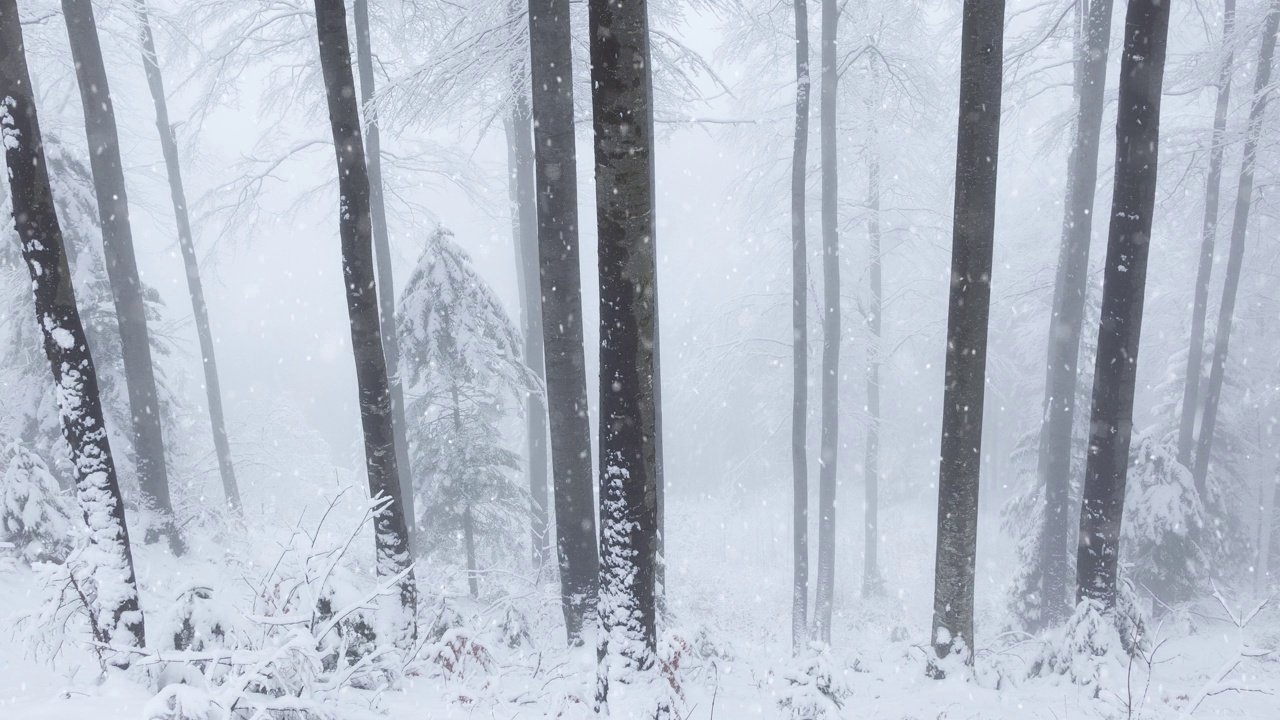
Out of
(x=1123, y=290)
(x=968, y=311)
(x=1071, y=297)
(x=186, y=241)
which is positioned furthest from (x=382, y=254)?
(x=1071, y=297)

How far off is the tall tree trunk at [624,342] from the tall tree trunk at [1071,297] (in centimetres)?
847

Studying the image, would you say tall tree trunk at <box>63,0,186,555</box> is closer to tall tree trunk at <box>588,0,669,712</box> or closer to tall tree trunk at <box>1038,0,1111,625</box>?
tall tree trunk at <box>588,0,669,712</box>

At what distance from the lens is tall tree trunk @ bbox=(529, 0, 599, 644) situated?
21.2 feet

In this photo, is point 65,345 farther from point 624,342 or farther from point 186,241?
point 186,241

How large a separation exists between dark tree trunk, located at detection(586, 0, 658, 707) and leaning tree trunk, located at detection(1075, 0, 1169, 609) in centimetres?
436

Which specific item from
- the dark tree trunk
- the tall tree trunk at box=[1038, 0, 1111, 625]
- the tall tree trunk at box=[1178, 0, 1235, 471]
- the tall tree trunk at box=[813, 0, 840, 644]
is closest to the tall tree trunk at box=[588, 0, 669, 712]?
the dark tree trunk

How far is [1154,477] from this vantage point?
1262 cm

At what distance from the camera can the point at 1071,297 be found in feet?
35.2

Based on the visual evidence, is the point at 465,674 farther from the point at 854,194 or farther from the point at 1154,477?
the point at 854,194

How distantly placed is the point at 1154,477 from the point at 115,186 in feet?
57.9

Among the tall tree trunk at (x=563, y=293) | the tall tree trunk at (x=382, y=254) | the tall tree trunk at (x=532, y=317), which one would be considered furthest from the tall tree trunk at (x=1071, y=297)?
the tall tree trunk at (x=382, y=254)

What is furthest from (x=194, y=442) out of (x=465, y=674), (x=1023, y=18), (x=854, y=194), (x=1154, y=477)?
(x=1023, y=18)

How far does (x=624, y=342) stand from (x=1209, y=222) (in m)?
15.2

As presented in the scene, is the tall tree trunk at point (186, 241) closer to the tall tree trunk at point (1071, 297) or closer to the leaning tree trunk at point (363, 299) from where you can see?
the leaning tree trunk at point (363, 299)
